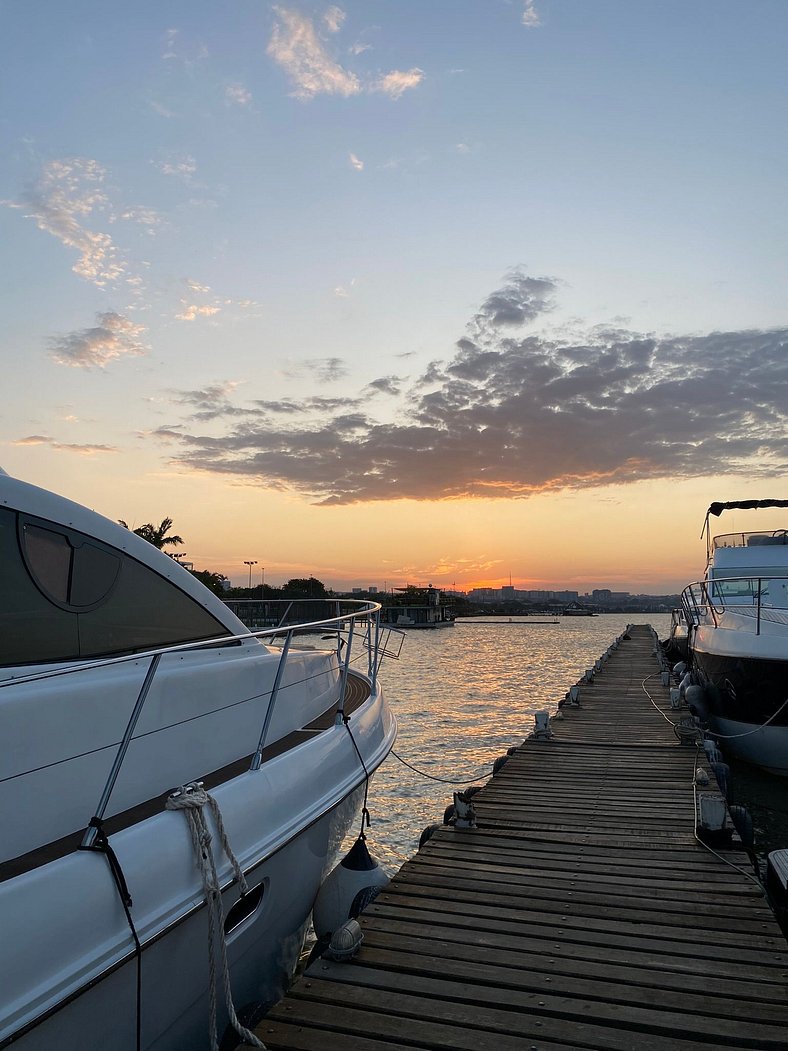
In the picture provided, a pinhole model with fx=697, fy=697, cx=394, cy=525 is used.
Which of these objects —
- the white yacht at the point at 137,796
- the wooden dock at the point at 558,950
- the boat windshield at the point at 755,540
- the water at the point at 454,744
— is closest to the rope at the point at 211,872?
the white yacht at the point at 137,796

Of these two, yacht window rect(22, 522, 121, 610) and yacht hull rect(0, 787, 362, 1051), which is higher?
yacht window rect(22, 522, 121, 610)

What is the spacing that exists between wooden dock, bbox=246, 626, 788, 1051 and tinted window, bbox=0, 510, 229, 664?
2.16 m

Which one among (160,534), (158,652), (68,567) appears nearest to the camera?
(158,652)

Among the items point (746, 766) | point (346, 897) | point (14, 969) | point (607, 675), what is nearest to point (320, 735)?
point (346, 897)

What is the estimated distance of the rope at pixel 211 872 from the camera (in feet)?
9.79

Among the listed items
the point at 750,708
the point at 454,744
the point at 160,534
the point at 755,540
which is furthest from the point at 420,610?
the point at 750,708

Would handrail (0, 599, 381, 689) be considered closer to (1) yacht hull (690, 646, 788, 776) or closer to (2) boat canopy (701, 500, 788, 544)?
(1) yacht hull (690, 646, 788, 776)

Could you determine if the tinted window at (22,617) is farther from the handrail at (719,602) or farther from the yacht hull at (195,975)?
the handrail at (719,602)

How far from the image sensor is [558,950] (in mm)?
4188

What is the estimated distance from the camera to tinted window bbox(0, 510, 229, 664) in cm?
359

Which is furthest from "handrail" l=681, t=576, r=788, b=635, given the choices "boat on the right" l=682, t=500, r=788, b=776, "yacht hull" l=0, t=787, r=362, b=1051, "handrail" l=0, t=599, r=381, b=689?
"yacht hull" l=0, t=787, r=362, b=1051

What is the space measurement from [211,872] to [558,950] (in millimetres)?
2332

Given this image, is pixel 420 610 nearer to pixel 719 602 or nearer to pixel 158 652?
pixel 719 602

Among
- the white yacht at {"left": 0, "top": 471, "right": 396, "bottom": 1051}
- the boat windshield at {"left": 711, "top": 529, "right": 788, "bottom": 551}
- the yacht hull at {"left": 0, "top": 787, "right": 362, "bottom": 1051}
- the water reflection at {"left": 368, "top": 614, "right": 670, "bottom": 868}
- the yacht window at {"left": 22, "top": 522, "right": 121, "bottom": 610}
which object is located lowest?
the water reflection at {"left": 368, "top": 614, "right": 670, "bottom": 868}
